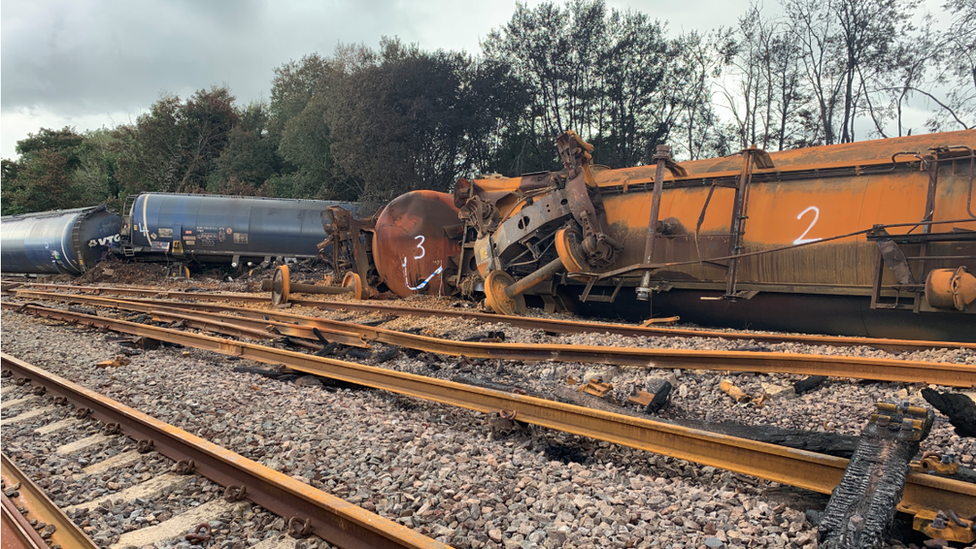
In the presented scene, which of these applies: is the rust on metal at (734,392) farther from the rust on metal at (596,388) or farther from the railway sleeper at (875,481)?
the railway sleeper at (875,481)

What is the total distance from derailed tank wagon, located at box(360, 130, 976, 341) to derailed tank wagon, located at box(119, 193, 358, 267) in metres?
14.2

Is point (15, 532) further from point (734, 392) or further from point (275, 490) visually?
point (734, 392)

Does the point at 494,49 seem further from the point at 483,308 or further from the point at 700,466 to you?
the point at 700,466

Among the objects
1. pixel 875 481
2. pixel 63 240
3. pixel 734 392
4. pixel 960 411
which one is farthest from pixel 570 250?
pixel 63 240

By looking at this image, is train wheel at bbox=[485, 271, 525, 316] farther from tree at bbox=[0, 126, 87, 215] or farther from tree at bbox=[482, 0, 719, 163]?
tree at bbox=[0, 126, 87, 215]

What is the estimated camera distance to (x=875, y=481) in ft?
7.80

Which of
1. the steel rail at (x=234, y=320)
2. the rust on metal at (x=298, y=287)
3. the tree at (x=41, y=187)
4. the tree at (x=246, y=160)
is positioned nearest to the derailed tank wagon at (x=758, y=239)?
the steel rail at (x=234, y=320)

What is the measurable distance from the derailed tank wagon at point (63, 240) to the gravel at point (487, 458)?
69.8 ft

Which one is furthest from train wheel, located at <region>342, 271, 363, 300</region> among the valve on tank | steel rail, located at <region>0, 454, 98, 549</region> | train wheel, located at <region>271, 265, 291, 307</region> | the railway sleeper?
the railway sleeper

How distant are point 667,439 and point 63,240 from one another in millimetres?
26783

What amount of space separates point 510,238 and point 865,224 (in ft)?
15.6

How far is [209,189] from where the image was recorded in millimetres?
37375

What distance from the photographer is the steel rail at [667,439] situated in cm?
245

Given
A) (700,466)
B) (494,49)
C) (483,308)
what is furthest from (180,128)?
(700,466)
